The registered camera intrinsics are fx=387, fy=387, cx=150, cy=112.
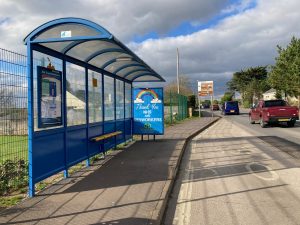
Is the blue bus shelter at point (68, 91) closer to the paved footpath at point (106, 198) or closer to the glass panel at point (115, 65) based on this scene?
the glass panel at point (115, 65)

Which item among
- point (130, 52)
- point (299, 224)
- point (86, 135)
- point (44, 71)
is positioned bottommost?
point (299, 224)

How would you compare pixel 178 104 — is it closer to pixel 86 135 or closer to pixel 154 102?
pixel 154 102

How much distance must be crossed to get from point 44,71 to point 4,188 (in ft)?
7.25

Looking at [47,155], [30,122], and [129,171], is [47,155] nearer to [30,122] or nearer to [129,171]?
[30,122]

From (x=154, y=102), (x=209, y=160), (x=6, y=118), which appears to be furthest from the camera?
(x=154, y=102)

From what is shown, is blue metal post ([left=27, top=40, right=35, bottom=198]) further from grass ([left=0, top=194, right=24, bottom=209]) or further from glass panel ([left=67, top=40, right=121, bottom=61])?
glass panel ([left=67, top=40, right=121, bottom=61])

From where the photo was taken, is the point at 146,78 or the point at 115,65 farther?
the point at 146,78

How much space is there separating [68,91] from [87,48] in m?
1.07

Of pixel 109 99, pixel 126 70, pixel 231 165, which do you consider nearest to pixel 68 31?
pixel 109 99

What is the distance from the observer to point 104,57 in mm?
10125

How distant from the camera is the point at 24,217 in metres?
5.20

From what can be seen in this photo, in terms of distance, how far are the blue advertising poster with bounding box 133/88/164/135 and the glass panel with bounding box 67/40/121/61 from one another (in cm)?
617

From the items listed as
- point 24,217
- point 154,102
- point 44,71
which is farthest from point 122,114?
point 24,217

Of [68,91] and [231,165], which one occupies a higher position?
[68,91]
